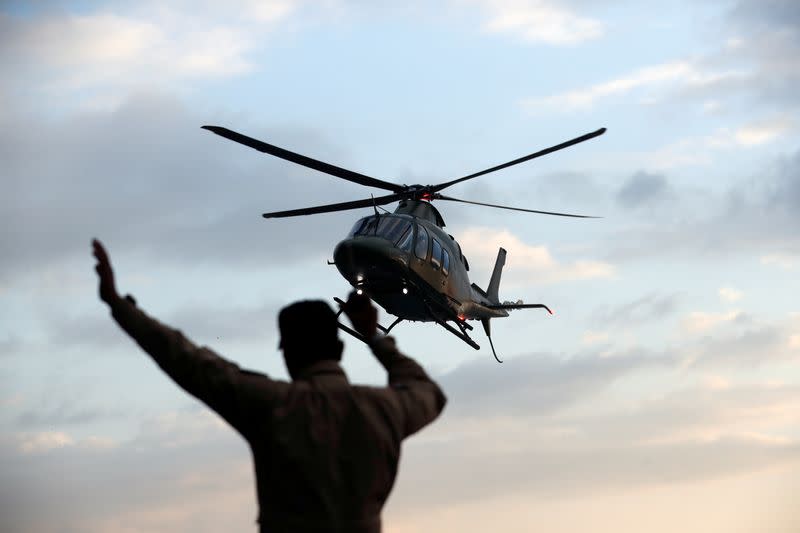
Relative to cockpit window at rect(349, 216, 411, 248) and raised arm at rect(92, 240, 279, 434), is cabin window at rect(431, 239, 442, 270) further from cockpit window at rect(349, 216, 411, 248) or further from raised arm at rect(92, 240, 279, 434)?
raised arm at rect(92, 240, 279, 434)

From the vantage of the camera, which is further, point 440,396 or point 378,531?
point 440,396

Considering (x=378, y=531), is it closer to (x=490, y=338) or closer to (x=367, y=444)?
(x=367, y=444)

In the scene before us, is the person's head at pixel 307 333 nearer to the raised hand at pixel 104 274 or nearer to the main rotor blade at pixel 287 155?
the raised hand at pixel 104 274

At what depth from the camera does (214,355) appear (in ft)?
13.7

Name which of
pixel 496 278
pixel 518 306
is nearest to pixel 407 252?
pixel 518 306

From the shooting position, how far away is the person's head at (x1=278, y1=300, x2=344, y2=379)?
4.36 meters

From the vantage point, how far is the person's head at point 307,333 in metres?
4.36

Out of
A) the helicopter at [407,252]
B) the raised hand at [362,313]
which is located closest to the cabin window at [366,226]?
the helicopter at [407,252]

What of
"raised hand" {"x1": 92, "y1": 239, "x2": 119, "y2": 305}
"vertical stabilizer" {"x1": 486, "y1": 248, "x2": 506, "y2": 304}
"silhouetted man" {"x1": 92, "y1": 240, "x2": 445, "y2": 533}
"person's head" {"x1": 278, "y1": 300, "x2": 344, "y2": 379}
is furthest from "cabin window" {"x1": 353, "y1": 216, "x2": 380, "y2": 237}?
"raised hand" {"x1": 92, "y1": 239, "x2": 119, "y2": 305}

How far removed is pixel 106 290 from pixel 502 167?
2261 centimetres

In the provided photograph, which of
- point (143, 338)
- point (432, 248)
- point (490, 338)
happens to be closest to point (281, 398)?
point (143, 338)

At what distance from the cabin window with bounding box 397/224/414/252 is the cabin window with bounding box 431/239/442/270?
3.06 ft

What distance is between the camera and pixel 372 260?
22.3 metres

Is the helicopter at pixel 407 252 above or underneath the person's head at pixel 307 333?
above
